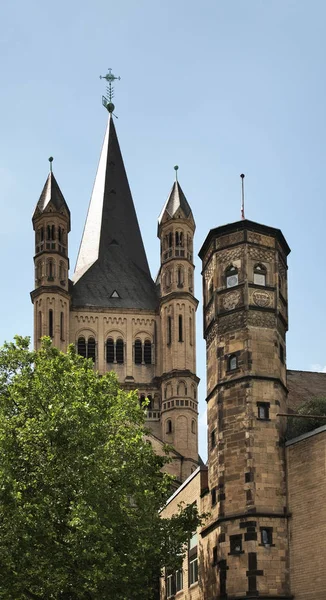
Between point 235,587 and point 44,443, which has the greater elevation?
point 44,443

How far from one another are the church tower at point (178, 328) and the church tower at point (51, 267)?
971cm

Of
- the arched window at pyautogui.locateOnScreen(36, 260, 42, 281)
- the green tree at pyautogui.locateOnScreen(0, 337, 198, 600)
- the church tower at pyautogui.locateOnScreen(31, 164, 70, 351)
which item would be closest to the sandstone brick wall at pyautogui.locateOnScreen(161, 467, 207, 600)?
the green tree at pyautogui.locateOnScreen(0, 337, 198, 600)

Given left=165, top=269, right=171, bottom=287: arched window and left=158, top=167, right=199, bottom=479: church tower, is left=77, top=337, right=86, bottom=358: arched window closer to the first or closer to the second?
left=158, top=167, right=199, bottom=479: church tower

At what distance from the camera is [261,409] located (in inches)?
1586

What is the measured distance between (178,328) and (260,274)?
73.2m

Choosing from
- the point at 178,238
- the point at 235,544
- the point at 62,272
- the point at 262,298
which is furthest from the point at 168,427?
the point at 235,544

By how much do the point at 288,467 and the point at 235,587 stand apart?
4.24 metres

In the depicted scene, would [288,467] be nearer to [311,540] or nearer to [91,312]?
[311,540]

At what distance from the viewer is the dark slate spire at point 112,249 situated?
12094cm

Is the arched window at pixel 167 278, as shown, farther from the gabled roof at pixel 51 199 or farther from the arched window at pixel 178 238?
the gabled roof at pixel 51 199

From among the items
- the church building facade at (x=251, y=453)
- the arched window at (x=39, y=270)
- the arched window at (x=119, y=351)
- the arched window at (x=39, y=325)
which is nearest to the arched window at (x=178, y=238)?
the arched window at (x=119, y=351)

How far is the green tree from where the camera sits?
1507 inches

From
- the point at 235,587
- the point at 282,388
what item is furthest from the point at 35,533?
the point at 282,388

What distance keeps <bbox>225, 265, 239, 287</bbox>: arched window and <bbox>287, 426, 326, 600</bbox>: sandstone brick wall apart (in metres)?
6.41
